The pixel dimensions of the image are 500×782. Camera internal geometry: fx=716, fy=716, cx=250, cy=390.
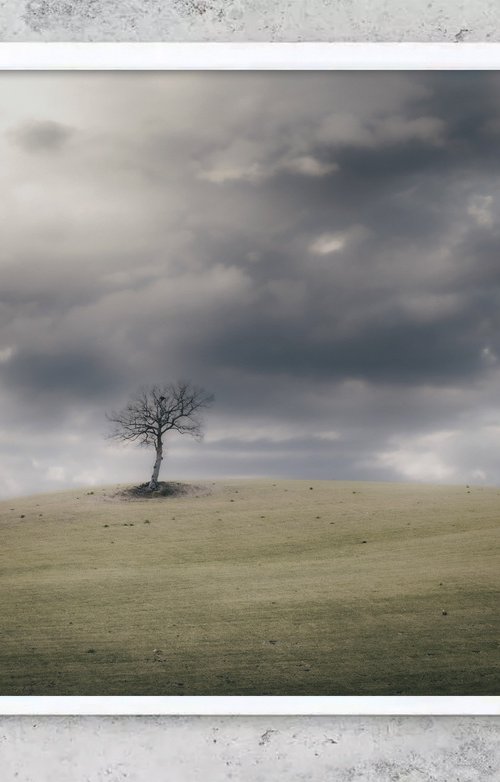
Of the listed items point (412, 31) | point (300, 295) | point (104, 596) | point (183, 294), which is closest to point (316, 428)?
point (300, 295)

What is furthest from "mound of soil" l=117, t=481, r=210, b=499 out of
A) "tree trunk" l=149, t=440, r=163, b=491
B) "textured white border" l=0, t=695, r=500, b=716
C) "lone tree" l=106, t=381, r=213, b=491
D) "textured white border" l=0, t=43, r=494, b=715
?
"textured white border" l=0, t=43, r=494, b=715

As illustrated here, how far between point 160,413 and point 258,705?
1177mm

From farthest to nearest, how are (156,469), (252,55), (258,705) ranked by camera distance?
(156,469) → (252,55) → (258,705)

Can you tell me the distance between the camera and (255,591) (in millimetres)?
2863

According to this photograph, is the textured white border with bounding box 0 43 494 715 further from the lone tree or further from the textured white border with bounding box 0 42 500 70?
the lone tree

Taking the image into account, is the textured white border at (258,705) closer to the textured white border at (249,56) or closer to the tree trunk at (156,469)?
the tree trunk at (156,469)

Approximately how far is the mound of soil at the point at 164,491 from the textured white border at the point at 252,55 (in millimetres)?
1707

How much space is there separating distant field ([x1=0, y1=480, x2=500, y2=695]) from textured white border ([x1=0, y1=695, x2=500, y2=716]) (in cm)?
4

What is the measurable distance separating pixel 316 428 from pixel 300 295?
0.57m

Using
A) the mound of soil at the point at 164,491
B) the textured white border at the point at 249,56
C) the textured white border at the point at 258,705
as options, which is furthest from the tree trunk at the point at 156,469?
the textured white border at the point at 249,56

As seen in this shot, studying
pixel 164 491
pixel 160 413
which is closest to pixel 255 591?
pixel 164 491

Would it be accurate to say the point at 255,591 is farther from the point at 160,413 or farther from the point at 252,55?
the point at 252,55

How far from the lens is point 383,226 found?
3.02 metres

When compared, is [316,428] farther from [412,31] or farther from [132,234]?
[412,31]
